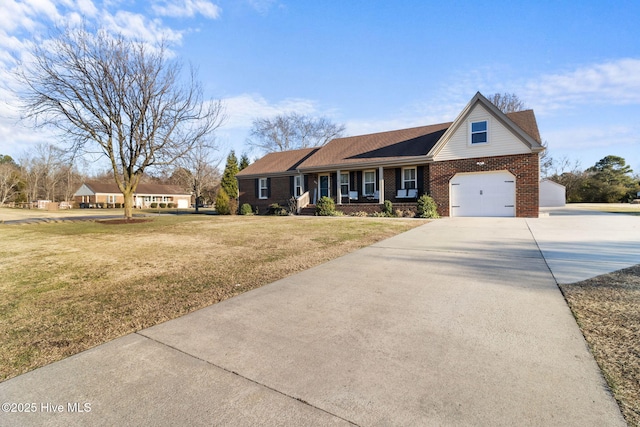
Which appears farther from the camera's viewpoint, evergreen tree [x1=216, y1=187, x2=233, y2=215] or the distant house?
the distant house

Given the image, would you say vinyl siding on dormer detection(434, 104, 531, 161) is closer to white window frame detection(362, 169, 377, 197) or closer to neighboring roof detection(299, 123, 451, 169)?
neighboring roof detection(299, 123, 451, 169)

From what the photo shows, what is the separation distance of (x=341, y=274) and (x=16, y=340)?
13.0ft

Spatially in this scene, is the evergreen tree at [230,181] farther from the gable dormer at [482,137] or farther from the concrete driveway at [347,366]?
the concrete driveway at [347,366]

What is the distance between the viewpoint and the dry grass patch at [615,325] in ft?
6.81

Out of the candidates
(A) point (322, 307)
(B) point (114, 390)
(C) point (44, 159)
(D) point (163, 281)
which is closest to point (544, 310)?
(A) point (322, 307)

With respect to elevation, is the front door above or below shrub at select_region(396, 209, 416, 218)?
above

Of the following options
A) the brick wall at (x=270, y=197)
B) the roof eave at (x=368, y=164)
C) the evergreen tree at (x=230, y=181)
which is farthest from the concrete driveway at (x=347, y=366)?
the evergreen tree at (x=230, y=181)

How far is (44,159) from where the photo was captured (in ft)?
177

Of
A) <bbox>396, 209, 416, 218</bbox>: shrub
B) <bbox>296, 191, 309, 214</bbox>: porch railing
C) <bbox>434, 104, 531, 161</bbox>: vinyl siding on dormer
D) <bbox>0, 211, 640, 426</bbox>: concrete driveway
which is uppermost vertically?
<bbox>434, 104, 531, 161</bbox>: vinyl siding on dormer

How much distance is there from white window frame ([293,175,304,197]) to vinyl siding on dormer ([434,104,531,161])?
9577mm

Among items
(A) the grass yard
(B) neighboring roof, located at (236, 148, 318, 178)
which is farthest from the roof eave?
(A) the grass yard

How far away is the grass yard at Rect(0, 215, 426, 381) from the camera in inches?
121

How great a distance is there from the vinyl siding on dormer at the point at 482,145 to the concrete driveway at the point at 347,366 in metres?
13.1

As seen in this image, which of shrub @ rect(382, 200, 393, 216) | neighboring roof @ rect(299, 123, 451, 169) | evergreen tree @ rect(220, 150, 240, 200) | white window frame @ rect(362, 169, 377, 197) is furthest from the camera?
evergreen tree @ rect(220, 150, 240, 200)
